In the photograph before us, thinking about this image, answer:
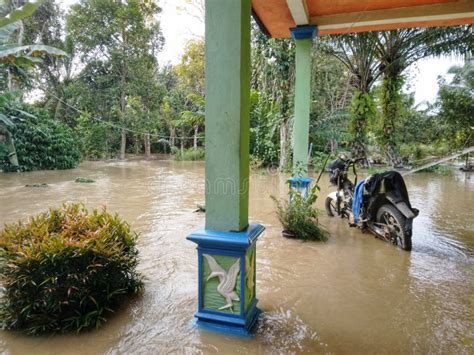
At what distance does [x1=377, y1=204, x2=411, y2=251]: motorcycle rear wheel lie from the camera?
3742 mm

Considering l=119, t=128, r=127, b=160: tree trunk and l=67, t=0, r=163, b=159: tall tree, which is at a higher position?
l=67, t=0, r=163, b=159: tall tree

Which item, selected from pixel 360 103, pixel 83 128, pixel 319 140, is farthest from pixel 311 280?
pixel 83 128

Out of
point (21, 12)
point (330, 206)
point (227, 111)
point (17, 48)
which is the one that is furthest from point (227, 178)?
point (17, 48)

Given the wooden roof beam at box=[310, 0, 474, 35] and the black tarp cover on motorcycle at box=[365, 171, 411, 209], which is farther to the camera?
the wooden roof beam at box=[310, 0, 474, 35]

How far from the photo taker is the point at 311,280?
3033mm

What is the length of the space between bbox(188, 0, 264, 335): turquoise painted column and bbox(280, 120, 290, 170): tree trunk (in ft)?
22.2

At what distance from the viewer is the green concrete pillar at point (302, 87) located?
188 inches

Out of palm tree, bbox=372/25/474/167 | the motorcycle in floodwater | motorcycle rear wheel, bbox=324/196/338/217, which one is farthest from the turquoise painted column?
palm tree, bbox=372/25/474/167

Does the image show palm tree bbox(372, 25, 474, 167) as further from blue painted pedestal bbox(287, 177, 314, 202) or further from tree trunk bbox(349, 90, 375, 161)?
blue painted pedestal bbox(287, 177, 314, 202)

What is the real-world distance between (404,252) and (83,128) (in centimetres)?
1623

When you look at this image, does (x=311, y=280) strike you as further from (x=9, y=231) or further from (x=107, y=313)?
(x=9, y=231)

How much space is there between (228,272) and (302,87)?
359 cm

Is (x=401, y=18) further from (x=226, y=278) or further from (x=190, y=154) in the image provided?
(x=190, y=154)

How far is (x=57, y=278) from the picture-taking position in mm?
2170
